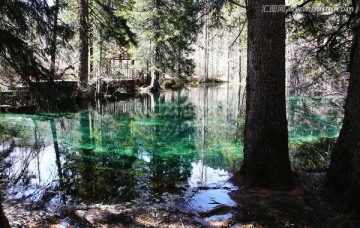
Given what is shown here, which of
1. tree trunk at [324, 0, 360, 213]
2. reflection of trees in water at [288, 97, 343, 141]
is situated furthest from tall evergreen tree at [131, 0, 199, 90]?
tree trunk at [324, 0, 360, 213]

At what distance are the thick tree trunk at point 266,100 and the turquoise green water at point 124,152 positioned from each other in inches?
29.8

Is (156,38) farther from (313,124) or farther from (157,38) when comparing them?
(313,124)

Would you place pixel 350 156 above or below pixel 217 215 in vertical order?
above

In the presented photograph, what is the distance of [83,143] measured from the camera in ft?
32.2

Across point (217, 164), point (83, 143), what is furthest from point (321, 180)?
point (83, 143)

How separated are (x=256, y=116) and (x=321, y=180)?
1.58m

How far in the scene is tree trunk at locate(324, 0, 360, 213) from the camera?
4.09m

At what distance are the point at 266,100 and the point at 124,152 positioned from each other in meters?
5.29

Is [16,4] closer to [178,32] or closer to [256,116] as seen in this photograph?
[256,116]

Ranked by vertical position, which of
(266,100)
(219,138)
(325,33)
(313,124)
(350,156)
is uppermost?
(325,33)

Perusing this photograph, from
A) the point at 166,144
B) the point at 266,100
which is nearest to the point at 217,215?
the point at 266,100

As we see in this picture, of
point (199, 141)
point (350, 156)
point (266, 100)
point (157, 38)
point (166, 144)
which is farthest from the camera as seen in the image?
point (157, 38)

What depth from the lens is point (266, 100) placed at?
4.71 metres

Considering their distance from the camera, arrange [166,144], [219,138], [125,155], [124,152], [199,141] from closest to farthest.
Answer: [125,155]
[124,152]
[166,144]
[199,141]
[219,138]
